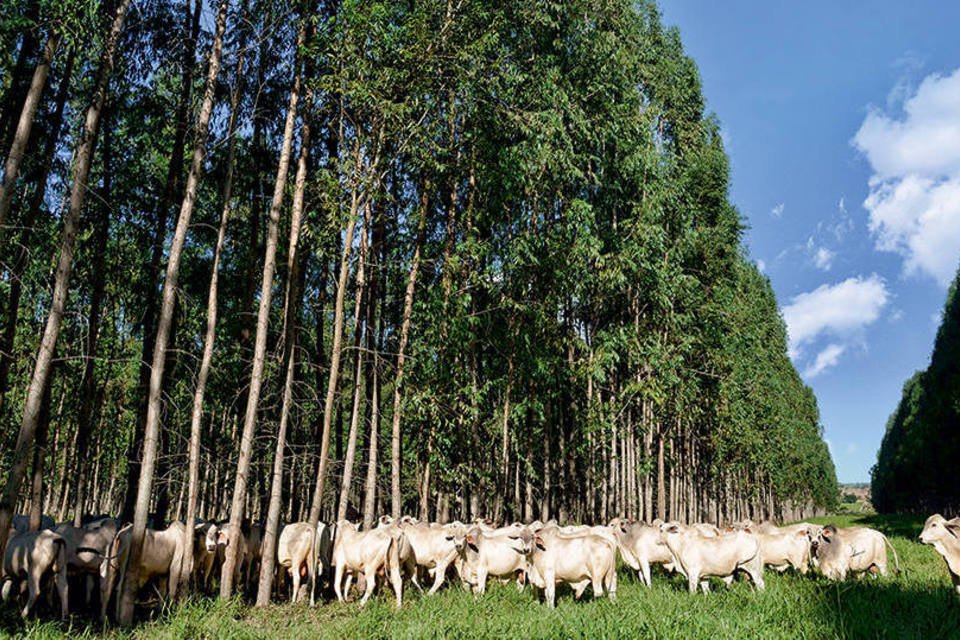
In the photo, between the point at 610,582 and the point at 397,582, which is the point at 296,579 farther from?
the point at 610,582

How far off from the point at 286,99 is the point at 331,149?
2554mm

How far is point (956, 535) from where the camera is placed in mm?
9805

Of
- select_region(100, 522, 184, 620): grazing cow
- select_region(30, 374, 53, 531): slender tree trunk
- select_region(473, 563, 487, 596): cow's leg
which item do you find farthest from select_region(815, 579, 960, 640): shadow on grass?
select_region(30, 374, 53, 531): slender tree trunk

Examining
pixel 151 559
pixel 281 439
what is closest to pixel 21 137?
pixel 281 439

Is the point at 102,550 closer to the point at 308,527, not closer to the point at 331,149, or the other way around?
the point at 308,527

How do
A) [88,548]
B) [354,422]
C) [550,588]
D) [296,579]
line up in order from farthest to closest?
[354,422]
[296,579]
[88,548]
[550,588]

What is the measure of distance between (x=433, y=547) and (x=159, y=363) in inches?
250

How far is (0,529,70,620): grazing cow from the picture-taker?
31.7ft

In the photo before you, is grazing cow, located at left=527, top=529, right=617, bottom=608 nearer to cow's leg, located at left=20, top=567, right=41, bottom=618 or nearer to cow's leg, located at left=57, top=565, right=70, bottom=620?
cow's leg, located at left=57, top=565, right=70, bottom=620

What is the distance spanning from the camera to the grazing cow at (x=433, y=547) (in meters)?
12.1

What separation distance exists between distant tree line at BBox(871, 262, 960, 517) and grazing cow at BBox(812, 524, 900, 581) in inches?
1158

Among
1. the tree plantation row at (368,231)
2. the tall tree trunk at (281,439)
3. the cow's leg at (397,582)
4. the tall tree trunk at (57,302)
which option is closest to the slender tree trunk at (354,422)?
the tree plantation row at (368,231)

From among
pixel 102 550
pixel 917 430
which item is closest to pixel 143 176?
pixel 102 550

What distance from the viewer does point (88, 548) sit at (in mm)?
10141
